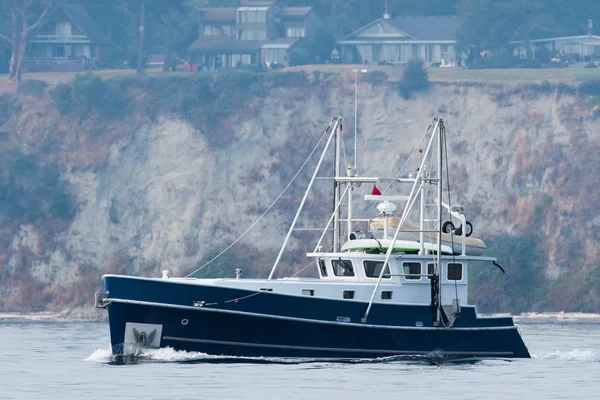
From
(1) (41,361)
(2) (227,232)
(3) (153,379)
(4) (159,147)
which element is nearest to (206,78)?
(4) (159,147)

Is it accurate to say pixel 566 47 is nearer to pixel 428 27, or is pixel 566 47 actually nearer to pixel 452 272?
pixel 428 27

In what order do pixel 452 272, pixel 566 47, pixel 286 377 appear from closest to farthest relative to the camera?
pixel 286 377
pixel 452 272
pixel 566 47

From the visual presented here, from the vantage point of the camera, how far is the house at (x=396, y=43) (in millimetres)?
137000

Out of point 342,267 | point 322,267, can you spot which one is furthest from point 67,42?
point 342,267

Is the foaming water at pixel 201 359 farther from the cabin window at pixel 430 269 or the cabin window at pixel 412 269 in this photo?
the cabin window at pixel 430 269

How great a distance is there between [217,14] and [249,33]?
336 centimetres

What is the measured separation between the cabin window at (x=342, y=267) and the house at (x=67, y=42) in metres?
83.8

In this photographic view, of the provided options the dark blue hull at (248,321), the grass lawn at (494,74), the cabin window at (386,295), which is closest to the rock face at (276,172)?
the grass lawn at (494,74)

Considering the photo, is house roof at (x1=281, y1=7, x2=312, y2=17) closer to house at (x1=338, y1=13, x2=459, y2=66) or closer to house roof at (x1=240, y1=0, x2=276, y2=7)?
house roof at (x1=240, y1=0, x2=276, y2=7)

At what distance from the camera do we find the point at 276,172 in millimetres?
106375

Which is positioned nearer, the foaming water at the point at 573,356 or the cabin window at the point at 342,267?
the cabin window at the point at 342,267

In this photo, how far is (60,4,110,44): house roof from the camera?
136 m

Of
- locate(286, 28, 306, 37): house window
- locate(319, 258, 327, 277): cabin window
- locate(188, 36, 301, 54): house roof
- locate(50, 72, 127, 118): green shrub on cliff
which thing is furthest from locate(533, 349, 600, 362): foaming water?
locate(286, 28, 306, 37): house window

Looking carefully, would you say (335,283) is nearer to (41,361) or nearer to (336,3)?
(41,361)
